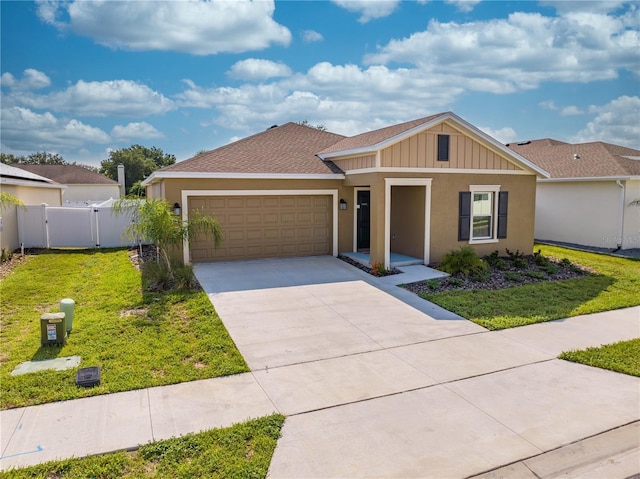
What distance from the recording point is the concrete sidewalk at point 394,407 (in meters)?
4.19

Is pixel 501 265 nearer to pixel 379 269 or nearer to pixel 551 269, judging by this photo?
pixel 551 269

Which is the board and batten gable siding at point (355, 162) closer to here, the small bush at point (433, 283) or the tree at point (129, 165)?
the small bush at point (433, 283)

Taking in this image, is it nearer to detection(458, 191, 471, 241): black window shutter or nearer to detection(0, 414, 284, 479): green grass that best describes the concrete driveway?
detection(0, 414, 284, 479): green grass

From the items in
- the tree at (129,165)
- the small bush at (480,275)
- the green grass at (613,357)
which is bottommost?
the green grass at (613,357)

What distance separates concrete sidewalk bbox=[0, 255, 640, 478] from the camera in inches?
165

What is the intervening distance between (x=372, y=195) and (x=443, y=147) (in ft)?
8.61

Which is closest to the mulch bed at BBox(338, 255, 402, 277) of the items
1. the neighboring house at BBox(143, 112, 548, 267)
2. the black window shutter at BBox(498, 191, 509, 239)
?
the neighboring house at BBox(143, 112, 548, 267)

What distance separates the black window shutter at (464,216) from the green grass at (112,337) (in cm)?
784

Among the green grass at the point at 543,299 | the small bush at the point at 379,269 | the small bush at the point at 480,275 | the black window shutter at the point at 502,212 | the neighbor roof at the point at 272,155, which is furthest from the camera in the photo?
the black window shutter at the point at 502,212

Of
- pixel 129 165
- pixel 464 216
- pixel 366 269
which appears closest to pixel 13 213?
pixel 366 269

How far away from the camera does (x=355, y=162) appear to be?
43.7ft

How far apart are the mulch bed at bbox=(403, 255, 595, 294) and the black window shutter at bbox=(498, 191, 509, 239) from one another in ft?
2.77

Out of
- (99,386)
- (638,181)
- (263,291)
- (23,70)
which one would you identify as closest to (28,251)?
(23,70)

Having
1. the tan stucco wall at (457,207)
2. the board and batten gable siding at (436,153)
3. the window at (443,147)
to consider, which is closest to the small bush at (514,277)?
the tan stucco wall at (457,207)
